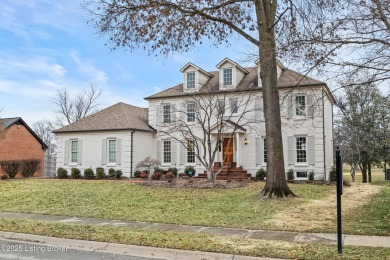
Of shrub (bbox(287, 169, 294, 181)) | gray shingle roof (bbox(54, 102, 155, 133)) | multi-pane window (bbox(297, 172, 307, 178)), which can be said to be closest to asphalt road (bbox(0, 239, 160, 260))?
shrub (bbox(287, 169, 294, 181))

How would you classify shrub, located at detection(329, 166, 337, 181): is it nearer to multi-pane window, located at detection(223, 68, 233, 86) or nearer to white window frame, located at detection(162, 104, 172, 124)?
Answer: multi-pane window, located at detection(223, 68, 233, 86)

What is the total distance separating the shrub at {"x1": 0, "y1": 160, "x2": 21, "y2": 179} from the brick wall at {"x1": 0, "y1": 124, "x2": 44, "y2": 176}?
508cm

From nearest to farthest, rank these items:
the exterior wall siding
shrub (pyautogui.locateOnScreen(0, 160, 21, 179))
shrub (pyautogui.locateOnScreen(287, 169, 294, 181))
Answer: shrub (pyautogui.locateOnScreen(287, 169, 294, 181)) → the exterior wall siding → shrub (pyautogui.locateOnScreen(0, 160, 21, 179))

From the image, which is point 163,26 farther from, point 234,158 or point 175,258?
point 234,158

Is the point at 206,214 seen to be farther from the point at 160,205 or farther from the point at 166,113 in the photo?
the point at 166,113

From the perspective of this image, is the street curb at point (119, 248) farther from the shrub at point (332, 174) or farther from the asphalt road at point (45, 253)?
the shrub at point (332, 174)

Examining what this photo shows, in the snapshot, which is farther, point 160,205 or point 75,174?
point 75,174

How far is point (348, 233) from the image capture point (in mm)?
8281

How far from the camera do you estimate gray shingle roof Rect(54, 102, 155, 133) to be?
28922mm

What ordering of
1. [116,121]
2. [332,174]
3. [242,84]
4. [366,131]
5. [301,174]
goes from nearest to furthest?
[332,174] → [301,174] → [242,84] → [116,121] → [366,131]

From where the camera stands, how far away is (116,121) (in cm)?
2955

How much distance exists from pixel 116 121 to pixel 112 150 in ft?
7.34

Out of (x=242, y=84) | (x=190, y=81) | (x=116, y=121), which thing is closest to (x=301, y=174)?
(x=242, y=84)

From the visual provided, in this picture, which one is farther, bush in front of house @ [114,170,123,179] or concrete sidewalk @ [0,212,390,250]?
bush in front of house @ [114,170,123,179]
